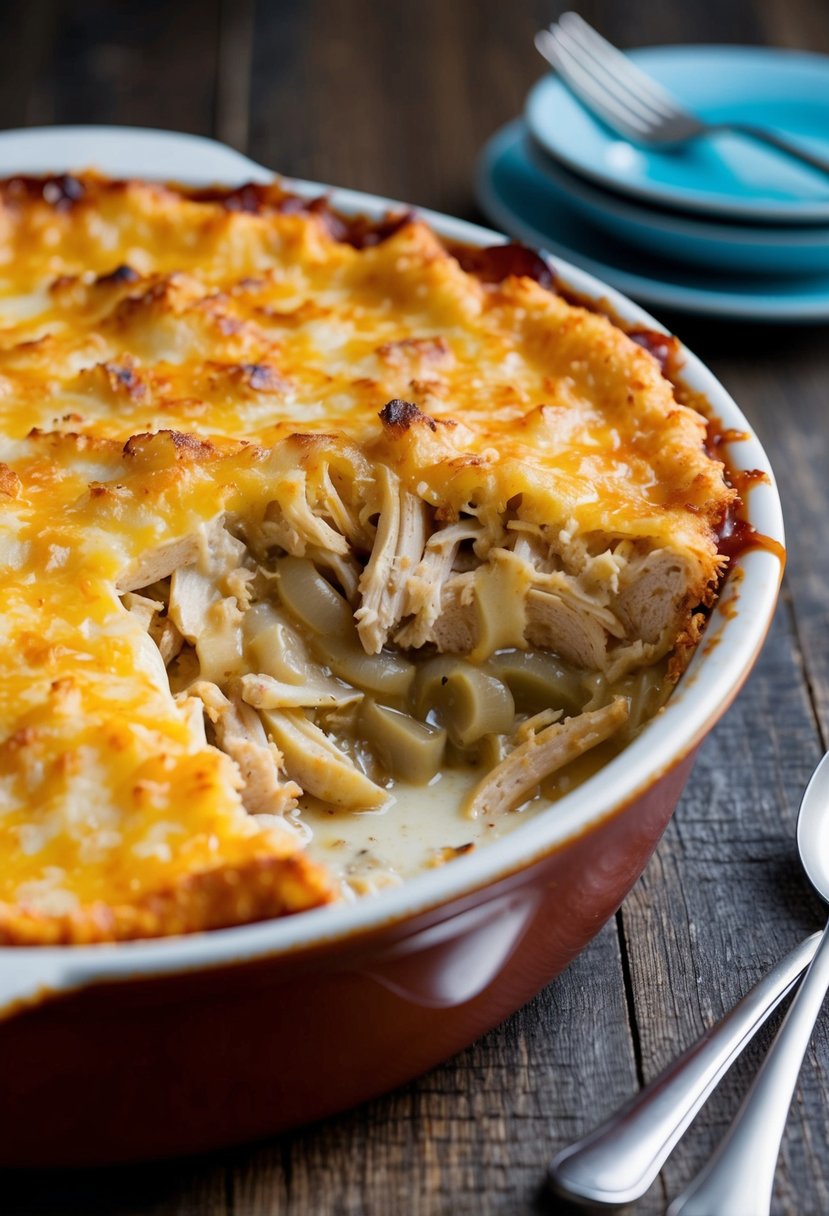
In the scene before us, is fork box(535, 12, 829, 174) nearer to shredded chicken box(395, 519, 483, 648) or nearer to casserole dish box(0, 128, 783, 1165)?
shredded chicken box(395, 519, 483, 648)

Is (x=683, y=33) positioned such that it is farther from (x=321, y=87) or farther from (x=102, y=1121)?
(x=102, y=1121)

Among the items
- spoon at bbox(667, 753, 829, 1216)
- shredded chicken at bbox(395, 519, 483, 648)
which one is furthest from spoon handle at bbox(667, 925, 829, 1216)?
shredded chicken at bbox(395, 519, 483, 648)

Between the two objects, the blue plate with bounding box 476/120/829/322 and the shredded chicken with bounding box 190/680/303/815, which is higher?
the blue plate with bounding box 476/120/829/322

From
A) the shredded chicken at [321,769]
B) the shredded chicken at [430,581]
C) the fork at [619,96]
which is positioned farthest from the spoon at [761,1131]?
the fork at [619,96]

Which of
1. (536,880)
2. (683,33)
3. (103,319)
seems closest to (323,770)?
(536,880)

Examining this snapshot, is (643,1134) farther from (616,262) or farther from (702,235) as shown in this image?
(616,262)
